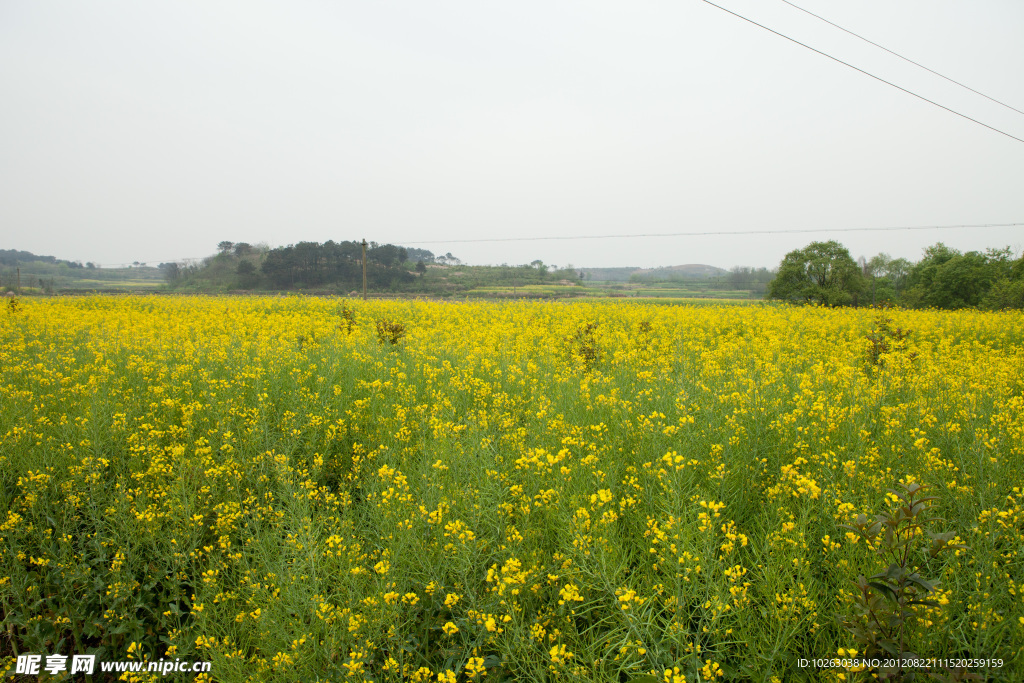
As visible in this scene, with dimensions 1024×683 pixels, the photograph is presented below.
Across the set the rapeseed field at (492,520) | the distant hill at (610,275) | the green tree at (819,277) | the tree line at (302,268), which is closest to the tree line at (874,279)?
the green tree at (819,277)

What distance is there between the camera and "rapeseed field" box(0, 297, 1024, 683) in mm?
2016

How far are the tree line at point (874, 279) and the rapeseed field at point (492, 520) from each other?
36458 millimetres

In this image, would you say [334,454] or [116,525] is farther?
[334,454]

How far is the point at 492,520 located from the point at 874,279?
48.1 metres

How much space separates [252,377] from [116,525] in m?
2.48

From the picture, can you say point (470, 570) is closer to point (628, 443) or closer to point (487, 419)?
point (628, 443)

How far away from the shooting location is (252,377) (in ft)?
18.0

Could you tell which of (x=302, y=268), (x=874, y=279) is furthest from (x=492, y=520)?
(x=874, y=279)

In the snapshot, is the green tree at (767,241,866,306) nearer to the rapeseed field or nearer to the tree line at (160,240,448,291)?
the tree line at (160,240,448,291)

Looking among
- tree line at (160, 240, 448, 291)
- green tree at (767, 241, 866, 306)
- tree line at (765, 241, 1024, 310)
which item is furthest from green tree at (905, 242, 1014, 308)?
tree line at (160, 240, 448, 291)

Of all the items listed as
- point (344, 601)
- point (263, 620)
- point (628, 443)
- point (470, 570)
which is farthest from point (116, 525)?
point (628, 443)

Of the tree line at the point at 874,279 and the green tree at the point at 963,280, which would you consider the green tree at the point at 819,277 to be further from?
the green tree at the point at 963,280

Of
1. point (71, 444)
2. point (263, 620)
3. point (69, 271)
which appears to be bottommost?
point (263, 620)

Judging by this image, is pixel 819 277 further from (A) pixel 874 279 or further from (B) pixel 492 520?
(B) pixel 492 520
